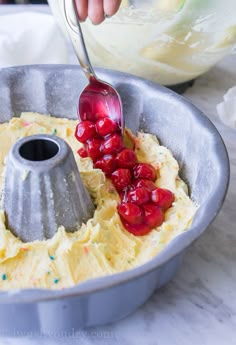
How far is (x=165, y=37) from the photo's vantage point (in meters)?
0.92

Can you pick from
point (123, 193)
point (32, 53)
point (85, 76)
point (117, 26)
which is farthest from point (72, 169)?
point (32, 53)

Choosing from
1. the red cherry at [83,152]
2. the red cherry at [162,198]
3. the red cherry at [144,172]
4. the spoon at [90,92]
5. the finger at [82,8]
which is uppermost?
the finger at [82,8]

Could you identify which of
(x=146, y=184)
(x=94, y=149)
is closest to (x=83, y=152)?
(x=94, y=149)

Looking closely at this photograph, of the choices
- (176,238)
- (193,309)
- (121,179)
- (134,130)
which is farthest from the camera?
(134,130)

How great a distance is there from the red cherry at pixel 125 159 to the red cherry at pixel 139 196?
2.7 inches

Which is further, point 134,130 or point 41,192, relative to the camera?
point 134,130

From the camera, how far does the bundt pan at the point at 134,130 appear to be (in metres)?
0.51

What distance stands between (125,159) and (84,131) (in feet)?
0.29

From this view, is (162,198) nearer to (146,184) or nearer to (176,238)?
(146,184)

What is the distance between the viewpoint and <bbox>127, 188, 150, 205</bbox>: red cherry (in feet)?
2.33

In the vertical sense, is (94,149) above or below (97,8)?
below

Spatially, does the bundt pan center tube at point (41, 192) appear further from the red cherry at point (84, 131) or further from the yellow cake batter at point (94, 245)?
the red cherry at point (84, 131)

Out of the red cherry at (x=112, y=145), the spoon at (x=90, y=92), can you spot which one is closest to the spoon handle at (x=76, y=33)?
the spoon at (x=90, y=92)

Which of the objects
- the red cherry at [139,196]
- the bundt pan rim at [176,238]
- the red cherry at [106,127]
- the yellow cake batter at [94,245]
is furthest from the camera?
the red cherry at [106,127]
